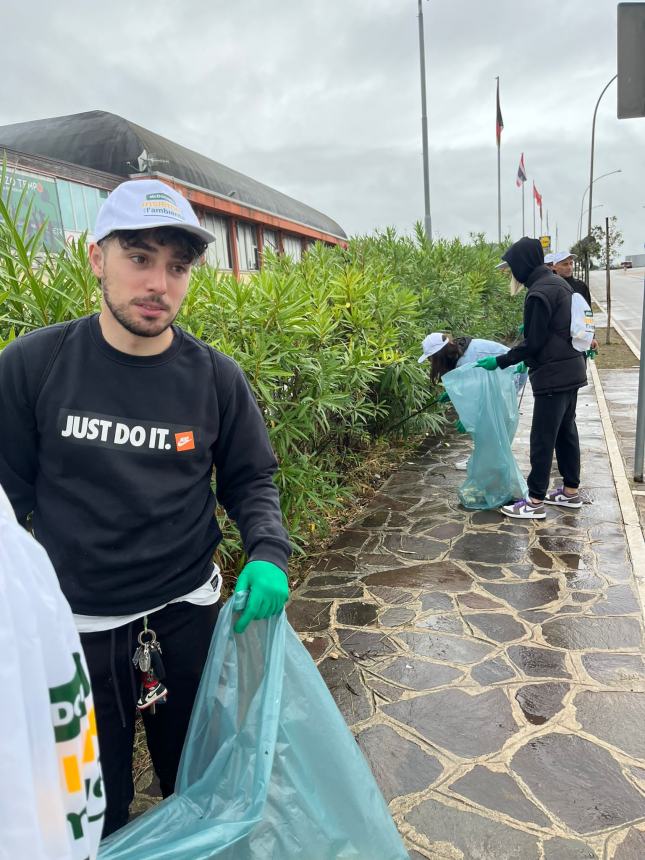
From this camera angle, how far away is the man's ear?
1.48 metres

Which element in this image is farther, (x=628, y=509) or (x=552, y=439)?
(x=628, y=509)

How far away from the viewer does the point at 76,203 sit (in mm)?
10188

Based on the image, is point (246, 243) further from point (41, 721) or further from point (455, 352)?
point (41, 721)

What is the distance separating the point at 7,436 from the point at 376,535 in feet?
12.4

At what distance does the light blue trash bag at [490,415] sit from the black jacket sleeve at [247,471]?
11.1ft

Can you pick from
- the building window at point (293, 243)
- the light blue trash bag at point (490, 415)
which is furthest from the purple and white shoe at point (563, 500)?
the building window at point (293, 243)

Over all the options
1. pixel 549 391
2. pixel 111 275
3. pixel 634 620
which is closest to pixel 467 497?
pixel 549 391

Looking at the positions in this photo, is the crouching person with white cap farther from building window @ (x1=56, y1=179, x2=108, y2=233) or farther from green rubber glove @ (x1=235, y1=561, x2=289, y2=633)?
building window @ (x1=56, y1=179, x2=108, y2=233)

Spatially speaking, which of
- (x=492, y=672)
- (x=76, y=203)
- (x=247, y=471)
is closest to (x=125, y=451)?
(x=247, y=471)

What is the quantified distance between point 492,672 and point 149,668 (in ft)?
6.78

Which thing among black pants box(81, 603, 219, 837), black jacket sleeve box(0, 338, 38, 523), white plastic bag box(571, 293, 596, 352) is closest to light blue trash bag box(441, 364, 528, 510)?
white plastic bag box(571, 293, 596, 352)

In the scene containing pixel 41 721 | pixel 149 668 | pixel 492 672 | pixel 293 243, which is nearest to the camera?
pixel 41 721

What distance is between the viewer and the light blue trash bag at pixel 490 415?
480 centimetres

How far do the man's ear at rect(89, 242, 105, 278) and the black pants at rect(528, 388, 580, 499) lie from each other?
12.1 feet
